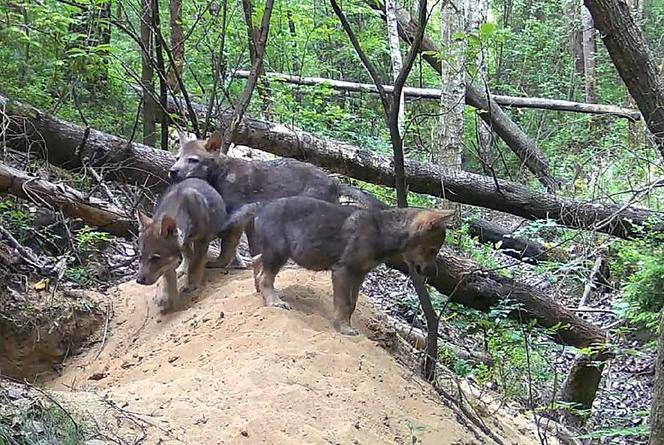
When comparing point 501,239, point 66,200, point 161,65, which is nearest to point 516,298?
point 501,239

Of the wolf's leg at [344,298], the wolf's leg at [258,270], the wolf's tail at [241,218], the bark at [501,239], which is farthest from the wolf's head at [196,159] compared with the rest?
the bark at [501,239]

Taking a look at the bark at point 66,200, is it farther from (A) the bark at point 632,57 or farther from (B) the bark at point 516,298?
(A) the bark at point 632,57

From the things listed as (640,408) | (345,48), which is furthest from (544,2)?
(640,408)

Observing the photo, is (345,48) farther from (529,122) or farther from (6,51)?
(6,51)

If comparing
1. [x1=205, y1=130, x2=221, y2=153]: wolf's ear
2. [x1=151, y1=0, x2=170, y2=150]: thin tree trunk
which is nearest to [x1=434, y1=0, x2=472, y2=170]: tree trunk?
Result: [x1=151, y1=0, x2=170, y2=150]: thin tree trunk

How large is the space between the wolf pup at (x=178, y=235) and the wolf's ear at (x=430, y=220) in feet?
6.38

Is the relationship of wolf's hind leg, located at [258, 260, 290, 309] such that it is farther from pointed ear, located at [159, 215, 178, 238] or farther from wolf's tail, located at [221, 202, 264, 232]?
wolf's tail, located at [221, 202, 264, 232]

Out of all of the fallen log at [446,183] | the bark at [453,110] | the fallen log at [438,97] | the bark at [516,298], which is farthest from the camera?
the fallen log at [438,97]

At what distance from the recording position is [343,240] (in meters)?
6.66

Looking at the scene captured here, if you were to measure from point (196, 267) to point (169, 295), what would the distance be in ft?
1.27

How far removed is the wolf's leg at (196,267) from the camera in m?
7.39

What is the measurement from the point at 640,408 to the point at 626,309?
1646 millimetres

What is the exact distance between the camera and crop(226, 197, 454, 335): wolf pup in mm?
6566

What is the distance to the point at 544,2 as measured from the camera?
24.1 metres
